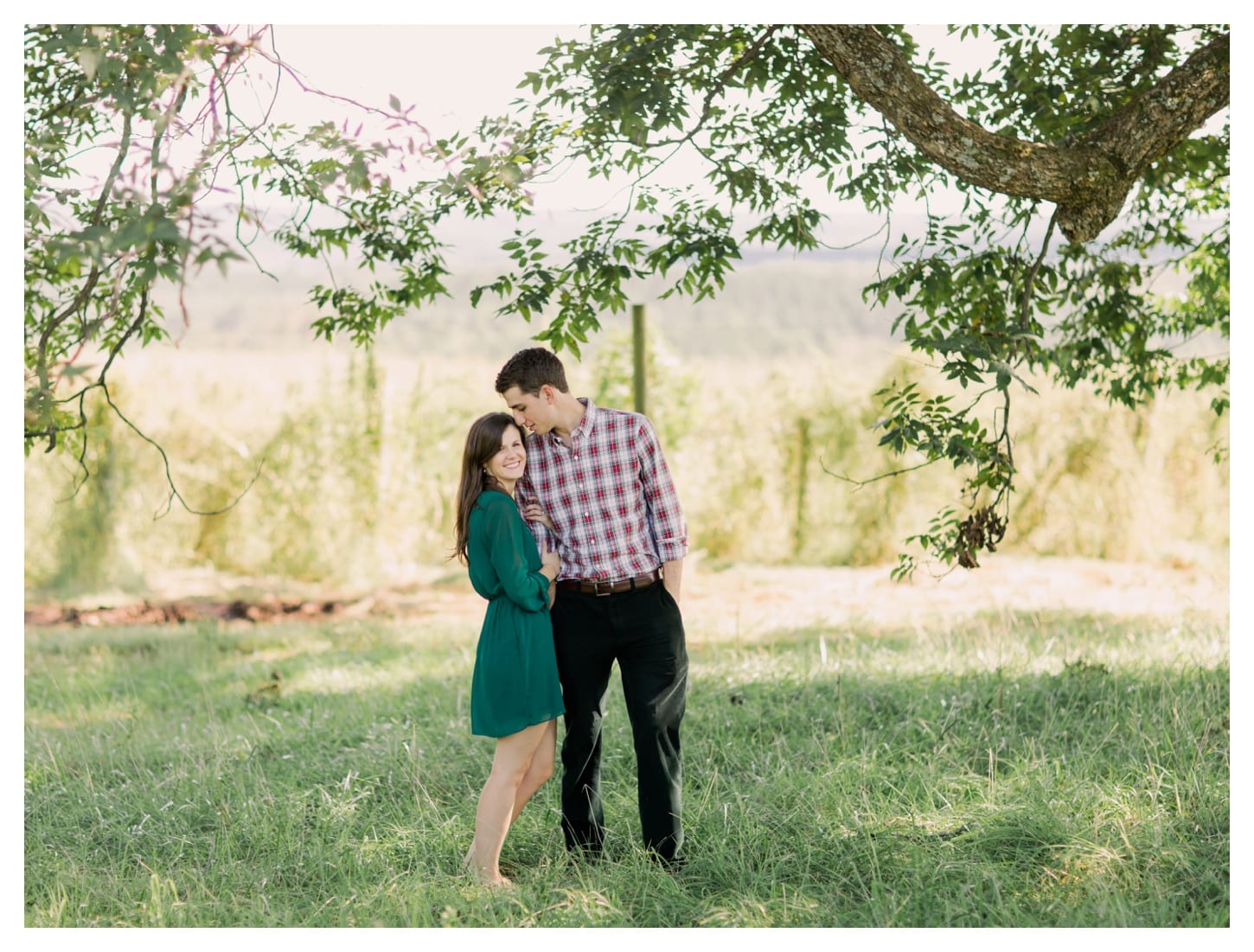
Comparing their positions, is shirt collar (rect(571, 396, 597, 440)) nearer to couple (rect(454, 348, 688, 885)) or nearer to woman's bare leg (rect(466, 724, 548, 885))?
couple (rect(454, 348, 688, 885))

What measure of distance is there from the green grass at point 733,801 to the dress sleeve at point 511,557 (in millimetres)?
906

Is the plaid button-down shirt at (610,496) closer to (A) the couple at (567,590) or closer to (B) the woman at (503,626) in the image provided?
(A) the couple at (567,590)

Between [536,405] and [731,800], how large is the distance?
5.58 ft

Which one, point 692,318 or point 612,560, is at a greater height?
point 692,318

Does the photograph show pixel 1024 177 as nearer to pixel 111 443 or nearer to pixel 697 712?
pixel 697 712

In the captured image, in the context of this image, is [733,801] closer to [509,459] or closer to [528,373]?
[509,459]

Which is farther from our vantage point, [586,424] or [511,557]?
[586,424]

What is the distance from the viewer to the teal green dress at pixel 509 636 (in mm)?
3252

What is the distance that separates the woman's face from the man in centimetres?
11

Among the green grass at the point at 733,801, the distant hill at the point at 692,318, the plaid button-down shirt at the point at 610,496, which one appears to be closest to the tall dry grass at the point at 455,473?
the green grass at the point at 733,801

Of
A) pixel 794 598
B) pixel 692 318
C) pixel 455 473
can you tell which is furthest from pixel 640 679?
pixel 692 318

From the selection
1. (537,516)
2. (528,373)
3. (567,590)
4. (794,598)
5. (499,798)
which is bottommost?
(794,598)

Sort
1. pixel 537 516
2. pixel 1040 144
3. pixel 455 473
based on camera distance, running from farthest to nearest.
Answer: pixel 455 473 < pixel 1040 144 < pixel 537 516

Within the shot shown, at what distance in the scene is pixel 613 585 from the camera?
3.35 m
